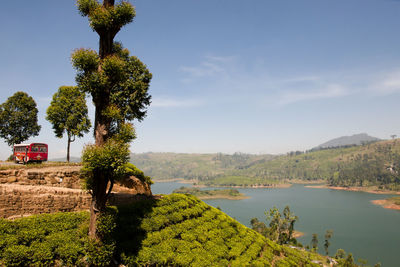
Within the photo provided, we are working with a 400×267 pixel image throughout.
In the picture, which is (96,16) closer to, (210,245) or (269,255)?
(210,245)

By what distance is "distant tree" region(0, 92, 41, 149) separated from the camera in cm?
3488

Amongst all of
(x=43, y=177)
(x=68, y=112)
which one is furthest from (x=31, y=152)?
(x=43, y=177)

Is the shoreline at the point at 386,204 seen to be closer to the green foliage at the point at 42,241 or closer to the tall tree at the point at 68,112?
the tall tree at the point at 68,112

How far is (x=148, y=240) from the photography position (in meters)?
17.0

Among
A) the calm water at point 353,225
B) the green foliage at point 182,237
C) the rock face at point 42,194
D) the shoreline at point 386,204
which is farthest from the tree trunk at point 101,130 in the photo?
the shoreline at point 386,204

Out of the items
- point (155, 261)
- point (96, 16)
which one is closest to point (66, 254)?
point (155, 261)

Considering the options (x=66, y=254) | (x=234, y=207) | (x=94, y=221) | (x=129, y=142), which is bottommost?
(x=234, y=207)

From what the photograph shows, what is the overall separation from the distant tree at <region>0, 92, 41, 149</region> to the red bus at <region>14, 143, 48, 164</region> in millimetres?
7449

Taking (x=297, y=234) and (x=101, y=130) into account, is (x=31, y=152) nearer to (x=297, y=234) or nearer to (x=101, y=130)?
(x=101, y=130)

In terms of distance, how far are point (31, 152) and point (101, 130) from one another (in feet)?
66.0

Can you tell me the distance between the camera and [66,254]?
1264 centimetres

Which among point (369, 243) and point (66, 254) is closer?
point (66, 254)

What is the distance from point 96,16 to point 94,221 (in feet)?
40.6

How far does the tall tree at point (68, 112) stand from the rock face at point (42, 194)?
39.5 feet
